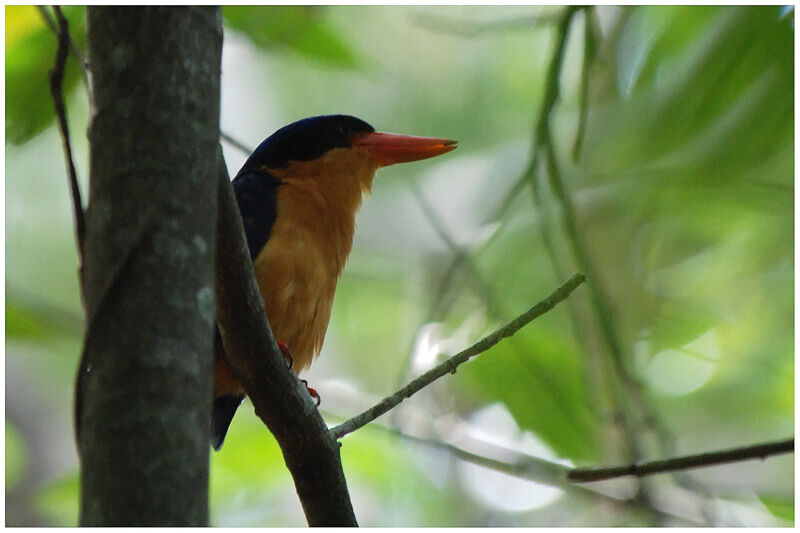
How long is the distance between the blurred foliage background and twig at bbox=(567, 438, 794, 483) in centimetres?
105

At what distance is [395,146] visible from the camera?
4.02 meters

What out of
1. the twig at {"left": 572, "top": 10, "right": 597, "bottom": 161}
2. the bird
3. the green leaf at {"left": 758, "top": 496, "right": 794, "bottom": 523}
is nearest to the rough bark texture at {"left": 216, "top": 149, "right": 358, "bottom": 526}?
the bird

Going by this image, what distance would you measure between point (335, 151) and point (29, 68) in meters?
1.32

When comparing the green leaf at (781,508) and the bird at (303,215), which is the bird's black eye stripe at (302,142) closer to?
the bird at (303,215)

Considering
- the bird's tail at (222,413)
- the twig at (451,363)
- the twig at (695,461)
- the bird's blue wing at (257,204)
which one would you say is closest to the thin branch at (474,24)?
the bird's blue wing at (257,204)

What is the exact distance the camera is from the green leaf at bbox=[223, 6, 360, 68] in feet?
11.1

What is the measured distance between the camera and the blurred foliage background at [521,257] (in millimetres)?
3127

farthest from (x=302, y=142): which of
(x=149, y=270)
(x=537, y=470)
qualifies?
(x=149, y=270)

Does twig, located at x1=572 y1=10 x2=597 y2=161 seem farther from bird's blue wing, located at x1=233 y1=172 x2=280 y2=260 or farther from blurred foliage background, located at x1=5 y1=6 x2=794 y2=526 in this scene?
bird's blue wing, located at x1=233 y1=172 x2=280 y2=260

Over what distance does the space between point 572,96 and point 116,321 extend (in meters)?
3.67

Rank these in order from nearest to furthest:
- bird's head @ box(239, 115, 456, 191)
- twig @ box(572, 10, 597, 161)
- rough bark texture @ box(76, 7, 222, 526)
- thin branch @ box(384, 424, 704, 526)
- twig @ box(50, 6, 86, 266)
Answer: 1. rough bark texture @ box(76, 7, 222, 526)
2. twig @ box(50, 6, 86, 266)
3. thin branch @ box(384, 424, 704, 526)
4. twig @ box(572, 10, 597, 161)
5. bird's head @ box(239, 115, 456, 191)

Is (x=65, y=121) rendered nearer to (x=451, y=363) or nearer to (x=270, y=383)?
(x=270, y=383)

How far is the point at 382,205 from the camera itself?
19.6 ft

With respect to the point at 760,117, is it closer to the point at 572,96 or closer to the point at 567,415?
the point at 567,415
